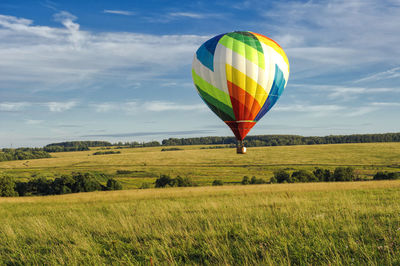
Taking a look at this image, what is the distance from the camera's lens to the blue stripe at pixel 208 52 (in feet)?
91.3

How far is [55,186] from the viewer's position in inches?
2482

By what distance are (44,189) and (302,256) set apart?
69.5m

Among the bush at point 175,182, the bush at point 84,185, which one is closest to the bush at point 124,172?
the bush at point 175,182

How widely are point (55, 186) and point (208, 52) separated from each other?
1900 inches

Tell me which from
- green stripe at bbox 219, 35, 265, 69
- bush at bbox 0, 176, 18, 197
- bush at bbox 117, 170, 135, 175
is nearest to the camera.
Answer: green stripe at bbox 219, 35, 265, 69

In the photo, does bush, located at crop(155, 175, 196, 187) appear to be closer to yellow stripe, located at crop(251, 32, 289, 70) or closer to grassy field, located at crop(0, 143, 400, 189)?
grassy field, located at crop(0, 143, 400, 189)

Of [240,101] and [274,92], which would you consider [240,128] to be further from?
[274,92]

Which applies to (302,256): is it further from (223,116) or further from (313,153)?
(313,153)

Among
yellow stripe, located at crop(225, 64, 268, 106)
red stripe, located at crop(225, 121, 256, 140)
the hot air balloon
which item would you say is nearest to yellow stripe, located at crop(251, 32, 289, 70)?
the hot air balloon

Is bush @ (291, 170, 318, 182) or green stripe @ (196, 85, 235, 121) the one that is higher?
green stripe @ (196, 85, 235, 121)

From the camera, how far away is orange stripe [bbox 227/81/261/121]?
2655 cm

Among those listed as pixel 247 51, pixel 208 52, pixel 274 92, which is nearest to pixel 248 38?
pixel 247 51

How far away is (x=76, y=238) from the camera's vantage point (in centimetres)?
854

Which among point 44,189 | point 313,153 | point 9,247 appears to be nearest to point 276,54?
point 9,247
